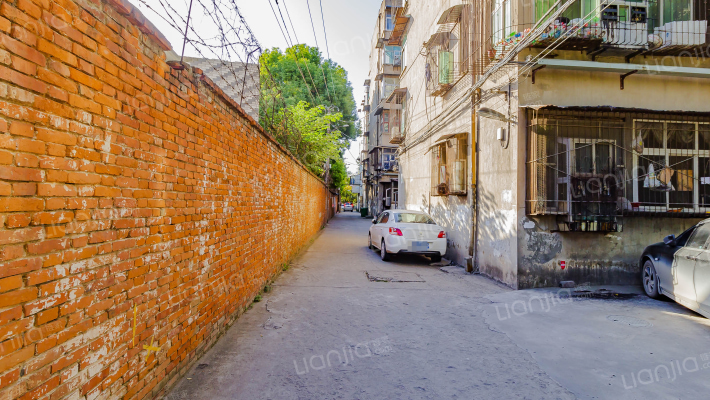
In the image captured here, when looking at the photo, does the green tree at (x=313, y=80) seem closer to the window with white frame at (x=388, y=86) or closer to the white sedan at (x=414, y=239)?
the window with white frame at (x=388, y=86)

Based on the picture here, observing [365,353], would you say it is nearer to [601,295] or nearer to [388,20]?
[601,295]

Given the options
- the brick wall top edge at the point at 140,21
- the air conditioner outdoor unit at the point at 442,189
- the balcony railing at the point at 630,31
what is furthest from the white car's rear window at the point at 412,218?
the brick wall top edge at the point at 140,21

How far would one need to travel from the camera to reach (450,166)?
10.1 m

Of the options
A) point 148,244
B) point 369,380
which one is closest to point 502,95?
point 369,380

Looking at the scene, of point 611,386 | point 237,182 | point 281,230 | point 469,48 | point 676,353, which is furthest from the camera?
point 469,48

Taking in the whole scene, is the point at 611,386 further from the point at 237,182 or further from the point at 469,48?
the point at 469,48

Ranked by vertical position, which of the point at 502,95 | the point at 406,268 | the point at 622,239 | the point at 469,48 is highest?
the point at 469,48

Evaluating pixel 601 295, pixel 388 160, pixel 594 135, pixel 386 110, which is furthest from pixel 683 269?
pixel 388 160

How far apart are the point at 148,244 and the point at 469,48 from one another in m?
8.75

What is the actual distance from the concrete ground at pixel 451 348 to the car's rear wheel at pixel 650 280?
0.72ft

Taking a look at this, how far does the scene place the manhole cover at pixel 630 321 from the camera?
16.2 feet

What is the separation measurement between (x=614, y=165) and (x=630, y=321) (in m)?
3.32

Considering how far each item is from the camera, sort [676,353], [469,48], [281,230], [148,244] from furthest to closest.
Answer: [469,48]
[281,230]
[676,353]
[148,244]

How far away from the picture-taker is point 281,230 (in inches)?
320
